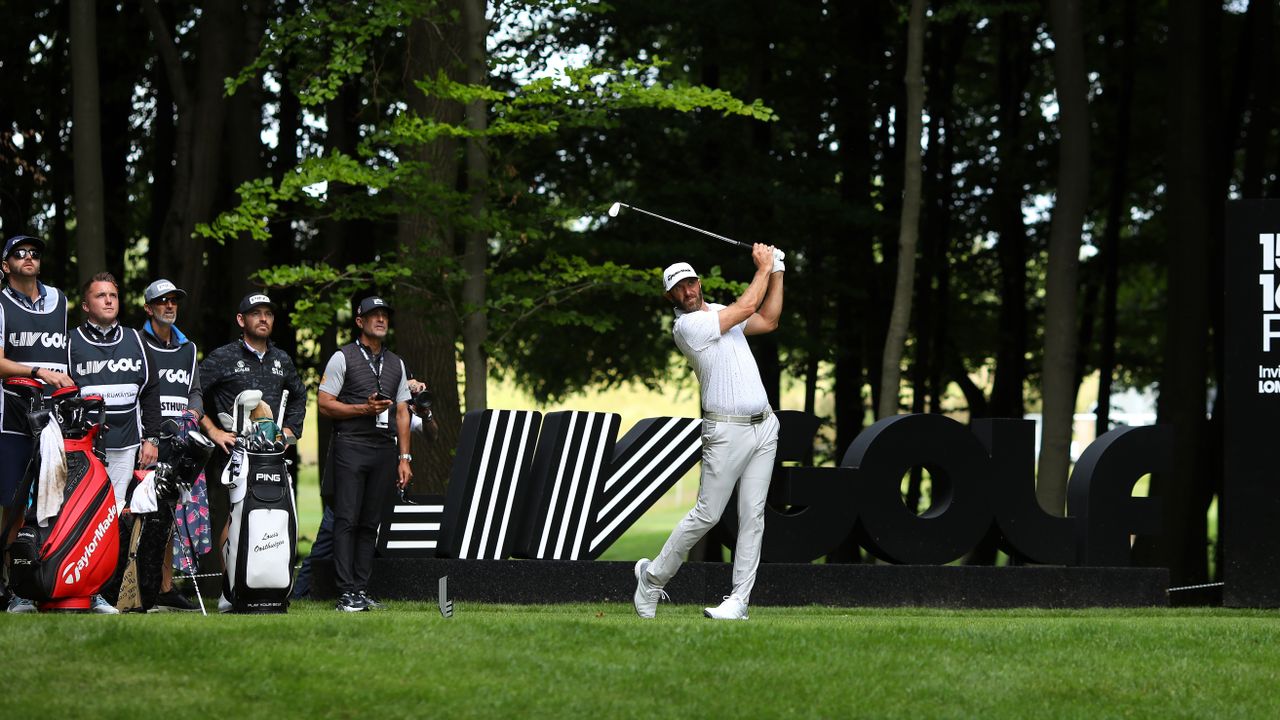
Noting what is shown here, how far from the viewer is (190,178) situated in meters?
18.0

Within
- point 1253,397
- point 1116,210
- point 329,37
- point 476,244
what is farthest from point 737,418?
point 1116,210

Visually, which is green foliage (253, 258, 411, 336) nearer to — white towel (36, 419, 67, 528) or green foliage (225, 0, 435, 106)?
Answer: green foliage (225, 0, 435, 106)

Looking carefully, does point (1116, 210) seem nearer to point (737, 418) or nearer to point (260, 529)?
point (737, 418)

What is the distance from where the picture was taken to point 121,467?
929 centimetres

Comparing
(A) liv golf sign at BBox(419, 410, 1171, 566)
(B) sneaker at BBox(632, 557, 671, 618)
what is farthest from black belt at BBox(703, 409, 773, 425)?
(A) liv golf sign at BBox(419, 410, 1171, 566)

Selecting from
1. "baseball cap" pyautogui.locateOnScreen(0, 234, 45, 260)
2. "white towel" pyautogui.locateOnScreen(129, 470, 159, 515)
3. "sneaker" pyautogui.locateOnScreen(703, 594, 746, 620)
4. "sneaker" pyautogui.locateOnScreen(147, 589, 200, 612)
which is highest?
"baseball cap" pyautogui.locateOnScreen(0, 234, 45, 260)

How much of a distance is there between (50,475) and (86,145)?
27.5 feet

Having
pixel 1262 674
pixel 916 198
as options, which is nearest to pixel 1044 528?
pixel 1262 674

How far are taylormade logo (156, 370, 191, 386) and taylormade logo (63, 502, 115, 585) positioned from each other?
52.1 inches

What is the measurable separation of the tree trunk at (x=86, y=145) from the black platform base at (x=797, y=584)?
607cm

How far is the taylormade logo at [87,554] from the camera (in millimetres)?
8312

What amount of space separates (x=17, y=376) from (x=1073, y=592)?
795 cm

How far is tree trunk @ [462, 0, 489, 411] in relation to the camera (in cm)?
1521

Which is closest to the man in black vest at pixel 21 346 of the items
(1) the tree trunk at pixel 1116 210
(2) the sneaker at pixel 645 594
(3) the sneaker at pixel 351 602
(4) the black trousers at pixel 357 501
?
(4) the black trousers at pixel 357 501
